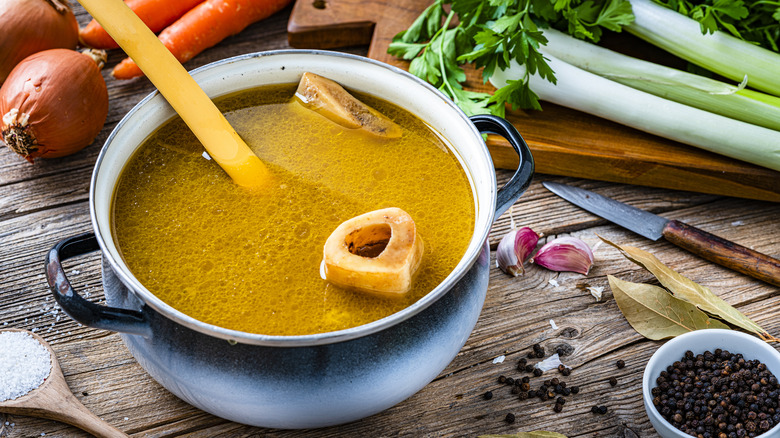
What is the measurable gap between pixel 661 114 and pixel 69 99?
1712 millimetres

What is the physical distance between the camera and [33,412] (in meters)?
1.49

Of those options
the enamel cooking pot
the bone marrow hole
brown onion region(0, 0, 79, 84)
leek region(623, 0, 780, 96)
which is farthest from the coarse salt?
leek region(623, 0, 780, 96)

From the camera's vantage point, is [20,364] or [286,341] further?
[20,364]

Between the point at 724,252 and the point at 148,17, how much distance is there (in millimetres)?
2013

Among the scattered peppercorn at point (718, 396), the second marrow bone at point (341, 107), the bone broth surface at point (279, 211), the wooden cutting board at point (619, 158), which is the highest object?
the second marrow bone at point (341, 107)

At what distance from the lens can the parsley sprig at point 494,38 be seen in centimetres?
196

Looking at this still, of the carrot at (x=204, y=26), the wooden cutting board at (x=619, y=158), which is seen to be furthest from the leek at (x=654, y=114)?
the carrot at (x=204, y=26)

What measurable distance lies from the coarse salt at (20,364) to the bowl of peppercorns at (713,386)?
53.4 inches

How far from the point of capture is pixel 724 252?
183 centimetres

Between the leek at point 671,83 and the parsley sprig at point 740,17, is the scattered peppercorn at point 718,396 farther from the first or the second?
the parsley sprig at point 740,17

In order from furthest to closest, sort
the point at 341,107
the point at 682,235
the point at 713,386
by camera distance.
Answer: the point at 682,235 → the point at 341,107 → the point at 713,386

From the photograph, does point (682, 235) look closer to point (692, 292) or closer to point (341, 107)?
point (692, 292)

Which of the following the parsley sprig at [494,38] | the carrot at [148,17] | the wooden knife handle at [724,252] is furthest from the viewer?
the carrot at [148,17]

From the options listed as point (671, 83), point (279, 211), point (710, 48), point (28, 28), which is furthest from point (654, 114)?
point (28, 28)
